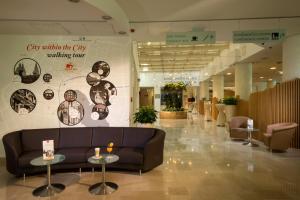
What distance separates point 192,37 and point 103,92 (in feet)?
8.87

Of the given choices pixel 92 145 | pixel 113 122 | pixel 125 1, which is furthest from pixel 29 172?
pixel 125 1

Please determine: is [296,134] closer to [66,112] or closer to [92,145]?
[92,145]

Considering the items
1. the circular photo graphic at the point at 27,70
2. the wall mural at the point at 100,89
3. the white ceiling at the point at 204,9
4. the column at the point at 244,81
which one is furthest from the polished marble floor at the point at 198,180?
the column at the point at 244,81

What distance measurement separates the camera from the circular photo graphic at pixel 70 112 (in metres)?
6.09

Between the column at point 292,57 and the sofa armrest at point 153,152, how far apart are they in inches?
192

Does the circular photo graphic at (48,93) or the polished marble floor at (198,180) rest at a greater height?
the circular photo graphic at (48,93)

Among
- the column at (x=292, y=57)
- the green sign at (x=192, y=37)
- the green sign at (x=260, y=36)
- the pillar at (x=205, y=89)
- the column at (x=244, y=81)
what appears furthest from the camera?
the pillar at (x=205, y=89)

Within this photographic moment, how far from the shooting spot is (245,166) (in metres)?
5.30

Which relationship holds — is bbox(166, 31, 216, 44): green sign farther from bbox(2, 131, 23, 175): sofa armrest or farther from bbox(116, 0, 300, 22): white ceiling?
bbox(2, 131, 23, 175): sofa armrest

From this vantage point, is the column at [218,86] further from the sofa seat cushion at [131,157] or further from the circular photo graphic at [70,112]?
the sofa seat cushion at [131,157]

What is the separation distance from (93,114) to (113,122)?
568 millimetres

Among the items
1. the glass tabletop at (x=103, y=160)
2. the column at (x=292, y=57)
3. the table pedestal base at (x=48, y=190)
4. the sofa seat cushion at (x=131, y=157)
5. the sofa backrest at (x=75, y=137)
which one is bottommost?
the table pedestal base at (x=48, y=190)

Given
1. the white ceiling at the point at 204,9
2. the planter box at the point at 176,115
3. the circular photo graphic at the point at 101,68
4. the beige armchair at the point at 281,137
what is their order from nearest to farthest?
the white ceiling at the point at 204,9 < the circular photo graphic at the point at 101,68 < the beige armchair at the point at 281,137 < the planter box at the point at 176,115

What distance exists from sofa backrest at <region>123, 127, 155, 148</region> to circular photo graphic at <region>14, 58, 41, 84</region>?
2786 millimetres
